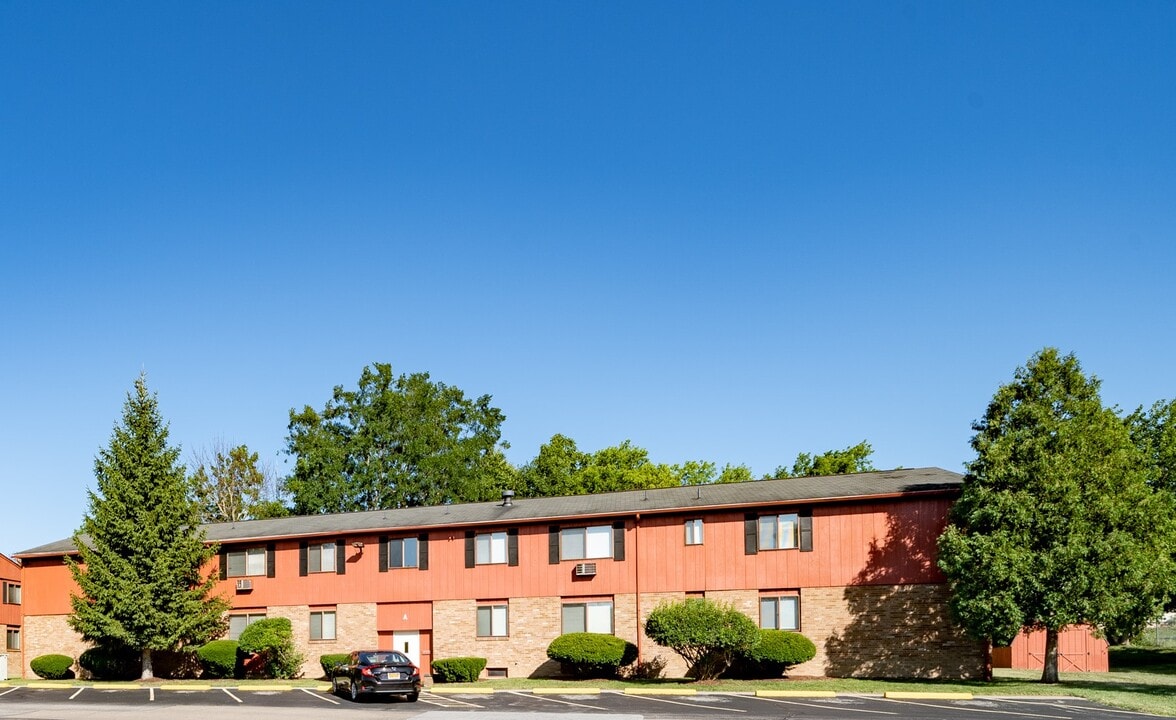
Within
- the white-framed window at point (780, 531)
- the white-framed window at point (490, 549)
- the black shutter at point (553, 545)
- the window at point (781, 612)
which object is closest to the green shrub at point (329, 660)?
the white-framed window at point (490, 549)

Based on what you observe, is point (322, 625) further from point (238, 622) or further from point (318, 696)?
point (318, 696)

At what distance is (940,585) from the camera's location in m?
34.1

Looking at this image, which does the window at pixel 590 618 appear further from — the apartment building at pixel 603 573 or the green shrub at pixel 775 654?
the green shrub at pixel 775 654

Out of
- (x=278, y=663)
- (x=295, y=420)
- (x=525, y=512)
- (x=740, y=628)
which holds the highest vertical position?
(x=295, y=420)

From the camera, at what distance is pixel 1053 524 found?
30.0 metres

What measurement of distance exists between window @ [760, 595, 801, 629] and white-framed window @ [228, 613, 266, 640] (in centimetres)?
2079

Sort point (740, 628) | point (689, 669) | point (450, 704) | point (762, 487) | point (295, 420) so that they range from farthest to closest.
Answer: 1. point (295, 420)
2. point (762, 487)
3. point (689, 669)
4. point (740, 628)
5. point (450, 704)

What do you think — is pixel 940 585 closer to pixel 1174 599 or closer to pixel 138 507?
pixel 1174 599

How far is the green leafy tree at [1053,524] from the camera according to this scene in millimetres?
29469

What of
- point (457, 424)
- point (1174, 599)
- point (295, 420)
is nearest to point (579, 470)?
point (457, 424)

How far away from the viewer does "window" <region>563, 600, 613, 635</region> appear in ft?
125

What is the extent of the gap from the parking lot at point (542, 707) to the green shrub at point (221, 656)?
615 cm

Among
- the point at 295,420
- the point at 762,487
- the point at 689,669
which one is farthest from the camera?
the point at 295,420

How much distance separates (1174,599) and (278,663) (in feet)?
122
